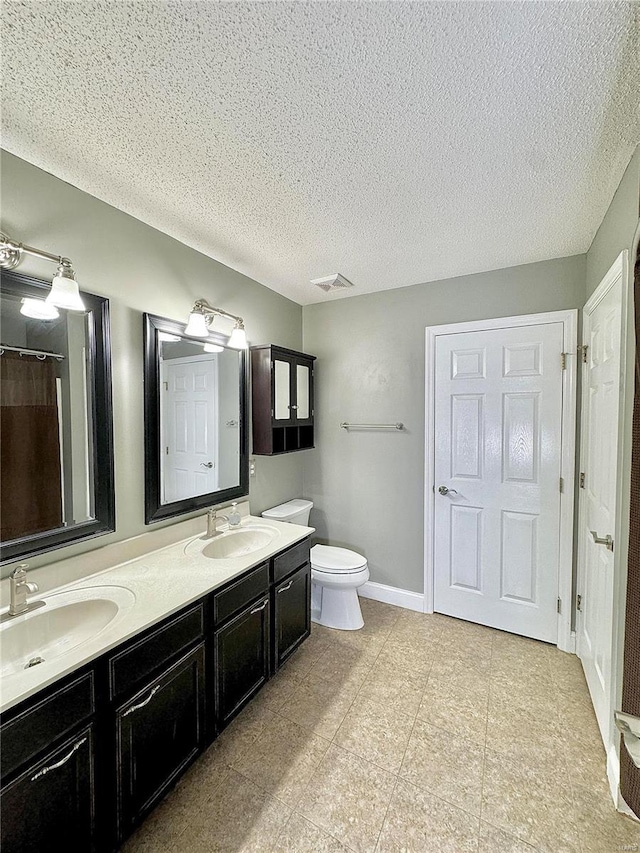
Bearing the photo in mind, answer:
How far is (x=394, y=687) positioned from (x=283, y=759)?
70cm

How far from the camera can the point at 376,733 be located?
5.40 ft

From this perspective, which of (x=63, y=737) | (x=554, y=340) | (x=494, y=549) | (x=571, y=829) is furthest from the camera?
(x=494, y=549)

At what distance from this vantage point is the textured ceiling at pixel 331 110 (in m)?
0.88

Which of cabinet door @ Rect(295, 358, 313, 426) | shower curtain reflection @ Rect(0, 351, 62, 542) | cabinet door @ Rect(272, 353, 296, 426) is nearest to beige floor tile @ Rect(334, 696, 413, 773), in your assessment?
shower curtain reflection @ Rect(0, 351, 62, 542)

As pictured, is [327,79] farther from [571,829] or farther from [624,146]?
[571,829]

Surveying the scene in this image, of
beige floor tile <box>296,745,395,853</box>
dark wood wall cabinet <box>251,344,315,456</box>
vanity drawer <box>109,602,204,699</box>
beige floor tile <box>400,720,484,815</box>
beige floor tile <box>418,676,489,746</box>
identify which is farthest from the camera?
dark wood wall cabinet <box>251,344,315,456</box>

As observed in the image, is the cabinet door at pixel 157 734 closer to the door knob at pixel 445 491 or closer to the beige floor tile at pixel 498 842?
the beige floor tile at pixel 498 842

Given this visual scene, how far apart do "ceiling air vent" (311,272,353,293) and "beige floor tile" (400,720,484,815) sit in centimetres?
261

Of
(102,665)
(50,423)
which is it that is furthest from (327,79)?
(102,665)

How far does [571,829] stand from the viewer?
1255mm

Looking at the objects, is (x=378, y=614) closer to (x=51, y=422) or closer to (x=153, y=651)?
(x=153, y=651)

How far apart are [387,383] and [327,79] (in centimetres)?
194

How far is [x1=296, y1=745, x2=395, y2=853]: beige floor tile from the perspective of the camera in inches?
49.1

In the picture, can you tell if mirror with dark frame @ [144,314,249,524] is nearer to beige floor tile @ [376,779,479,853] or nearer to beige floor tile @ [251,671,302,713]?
beige floor tile @ [251,671,302,713]
